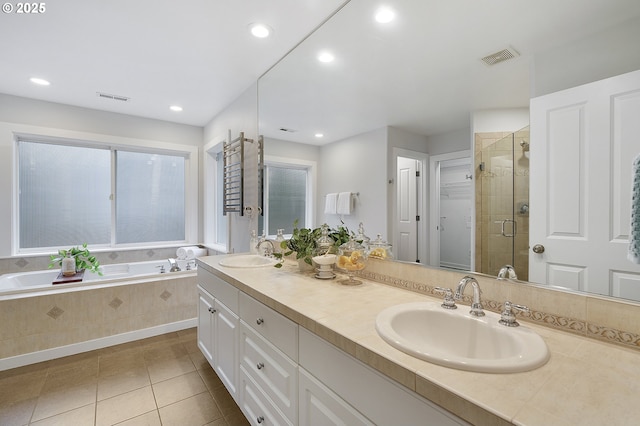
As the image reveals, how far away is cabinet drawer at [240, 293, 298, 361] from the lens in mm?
1094

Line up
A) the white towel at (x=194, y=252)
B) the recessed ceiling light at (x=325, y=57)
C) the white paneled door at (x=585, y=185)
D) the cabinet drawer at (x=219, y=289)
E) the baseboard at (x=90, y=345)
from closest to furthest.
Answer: the white paneled door at (x=585, y=185), the cabinet drawer at (x=219, y=289), the recessed ceiling light at (x=325, y=57), the baseboard at (x=90, y=345), the white towel at (x=194, y=252)

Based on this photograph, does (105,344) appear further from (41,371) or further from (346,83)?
(346,83)

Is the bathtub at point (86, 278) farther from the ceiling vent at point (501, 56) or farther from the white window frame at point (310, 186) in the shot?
the ceiling vent at point (501, 56)

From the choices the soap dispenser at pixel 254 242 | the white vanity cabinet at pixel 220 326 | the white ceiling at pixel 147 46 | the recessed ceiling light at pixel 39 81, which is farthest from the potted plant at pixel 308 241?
the recessed ceiling light at pixel 39 81

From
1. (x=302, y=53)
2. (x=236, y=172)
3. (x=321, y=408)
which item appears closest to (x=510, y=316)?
(x=321, y=408)

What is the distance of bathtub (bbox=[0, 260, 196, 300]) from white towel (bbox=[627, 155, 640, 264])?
325 cm

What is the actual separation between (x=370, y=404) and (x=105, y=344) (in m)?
2.83

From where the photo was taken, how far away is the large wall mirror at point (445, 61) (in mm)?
885

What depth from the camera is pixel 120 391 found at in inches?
75.9

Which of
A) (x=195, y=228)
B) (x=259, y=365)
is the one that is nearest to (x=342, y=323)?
(x=259, y=365)

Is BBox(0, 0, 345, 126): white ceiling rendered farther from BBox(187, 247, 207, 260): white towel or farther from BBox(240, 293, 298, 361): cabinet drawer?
BBox(187, 247, 207, 260): white towel

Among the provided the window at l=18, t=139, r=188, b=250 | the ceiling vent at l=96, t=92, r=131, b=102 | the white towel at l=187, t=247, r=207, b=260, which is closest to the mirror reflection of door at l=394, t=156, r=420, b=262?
the white towel at l=187, t=247, r=207, b=260

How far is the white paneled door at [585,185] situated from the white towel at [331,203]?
110 centimetres

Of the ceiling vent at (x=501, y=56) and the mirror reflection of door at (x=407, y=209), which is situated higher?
the ceiling vent at (x=501, y=56)
